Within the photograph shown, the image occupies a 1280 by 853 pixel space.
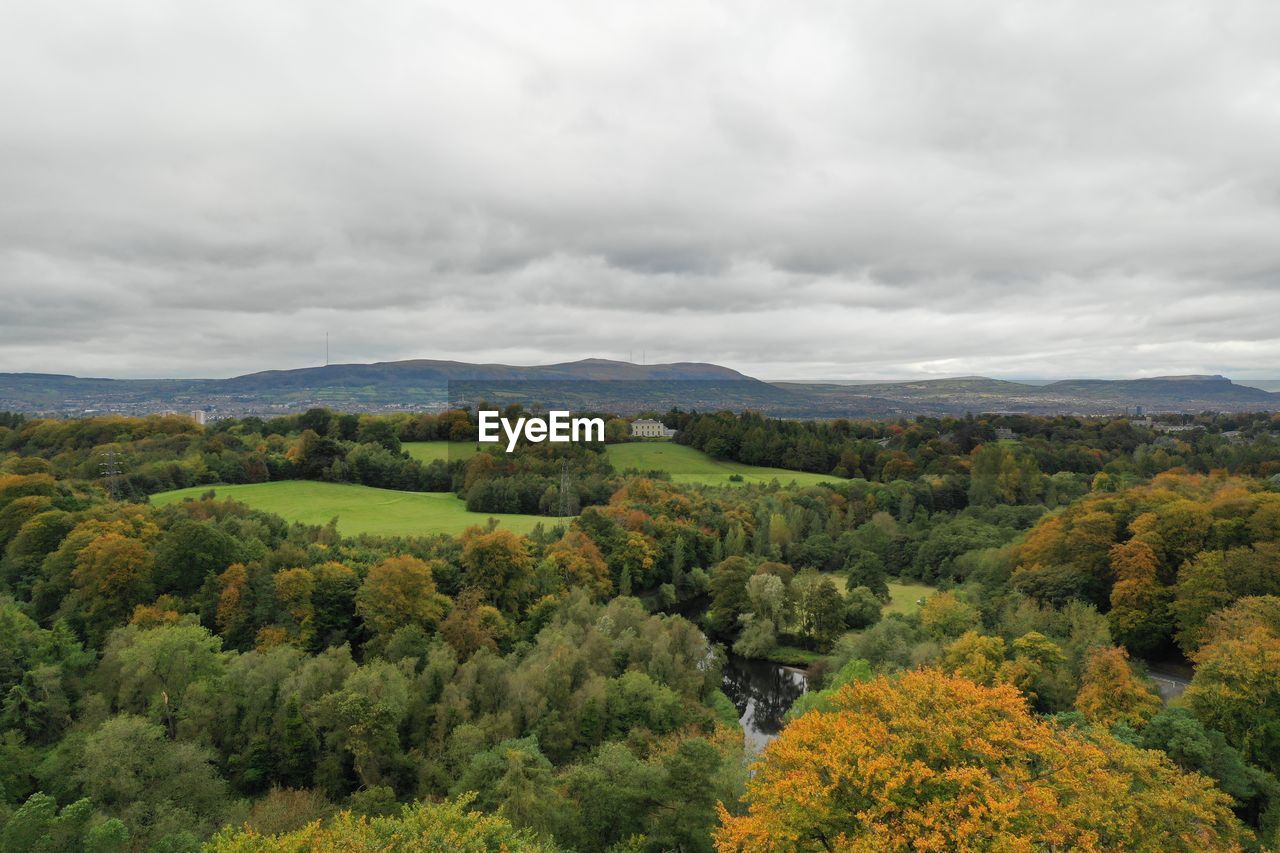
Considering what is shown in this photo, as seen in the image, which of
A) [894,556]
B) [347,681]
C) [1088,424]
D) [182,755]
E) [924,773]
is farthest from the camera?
[1088,424]

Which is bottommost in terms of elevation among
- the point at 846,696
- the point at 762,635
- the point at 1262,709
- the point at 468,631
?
the point at 762,635

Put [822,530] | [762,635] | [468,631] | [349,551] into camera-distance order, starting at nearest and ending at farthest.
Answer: [468,631] → [349,551] → [762,635] → [822,530]

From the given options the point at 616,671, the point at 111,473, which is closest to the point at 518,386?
the point at 111,473

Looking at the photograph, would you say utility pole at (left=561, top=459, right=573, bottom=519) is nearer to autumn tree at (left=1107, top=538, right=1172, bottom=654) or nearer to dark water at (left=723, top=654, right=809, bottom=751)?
dark water at (left=723, top=654, right=809, bottom=751)

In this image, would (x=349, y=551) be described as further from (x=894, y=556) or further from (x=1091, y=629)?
(x=894, y=556)

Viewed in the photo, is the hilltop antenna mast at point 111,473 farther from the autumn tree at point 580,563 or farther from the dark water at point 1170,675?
the dark water at point 1170,675

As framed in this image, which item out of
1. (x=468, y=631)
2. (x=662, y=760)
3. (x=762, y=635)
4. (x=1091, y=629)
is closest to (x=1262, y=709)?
(x=1091, y=629)

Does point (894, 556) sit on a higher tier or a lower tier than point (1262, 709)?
lower
